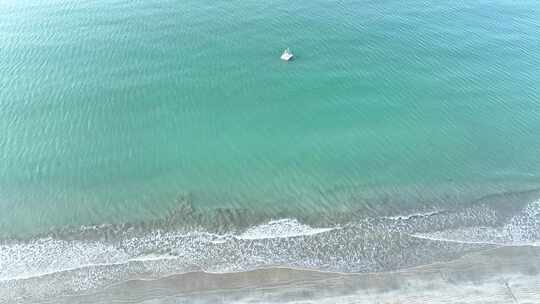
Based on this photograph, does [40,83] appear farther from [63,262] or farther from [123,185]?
[63,262]

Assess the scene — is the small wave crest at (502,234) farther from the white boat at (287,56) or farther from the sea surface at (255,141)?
the white boat at (287,56)

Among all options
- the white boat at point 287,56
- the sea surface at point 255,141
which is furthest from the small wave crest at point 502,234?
the white boat at point 287,56

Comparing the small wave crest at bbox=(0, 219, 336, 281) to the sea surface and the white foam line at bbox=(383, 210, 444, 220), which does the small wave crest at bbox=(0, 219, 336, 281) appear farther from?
the white foam line at bbox=(383, 210, 444, 220)

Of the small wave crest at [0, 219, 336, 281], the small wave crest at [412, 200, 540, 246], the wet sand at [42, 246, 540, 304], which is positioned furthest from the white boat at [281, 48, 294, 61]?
the wet sand at [42, 246, 540, 304]

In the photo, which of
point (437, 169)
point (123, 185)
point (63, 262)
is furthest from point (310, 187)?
point (63, 262)

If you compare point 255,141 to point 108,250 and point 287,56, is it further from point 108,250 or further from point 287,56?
point 108,250

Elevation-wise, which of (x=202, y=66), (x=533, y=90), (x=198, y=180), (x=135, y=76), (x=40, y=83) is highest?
(x=533, y=90)

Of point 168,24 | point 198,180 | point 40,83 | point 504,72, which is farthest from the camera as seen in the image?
point 168,24

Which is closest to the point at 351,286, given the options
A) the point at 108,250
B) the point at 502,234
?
the point at 502,234
